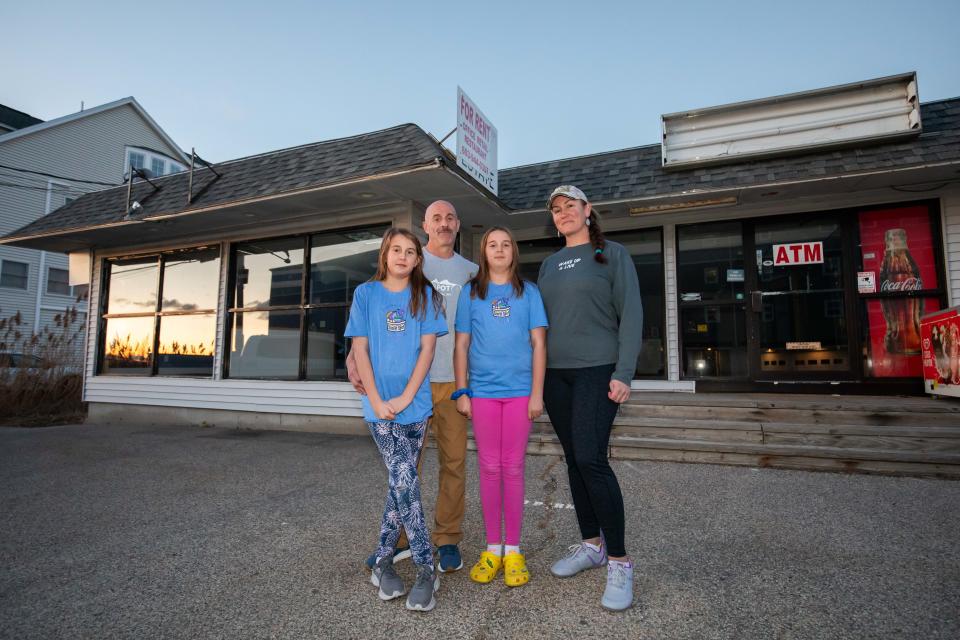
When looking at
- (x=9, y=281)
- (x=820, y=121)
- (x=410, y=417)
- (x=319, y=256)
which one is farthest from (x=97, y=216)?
(x=9, y=281)

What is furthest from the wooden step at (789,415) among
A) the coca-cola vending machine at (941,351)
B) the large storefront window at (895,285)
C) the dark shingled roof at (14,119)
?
the dark shingled roof at (14,119)

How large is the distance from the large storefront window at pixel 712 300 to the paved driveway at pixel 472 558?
3.01 metres

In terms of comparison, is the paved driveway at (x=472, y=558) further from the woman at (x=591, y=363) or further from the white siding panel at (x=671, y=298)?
the white siding panel at (x=671, y=298)

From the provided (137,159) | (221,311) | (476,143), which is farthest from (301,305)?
(137,159)

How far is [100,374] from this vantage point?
9406 mm

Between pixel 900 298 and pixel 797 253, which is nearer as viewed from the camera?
pixel 900 298

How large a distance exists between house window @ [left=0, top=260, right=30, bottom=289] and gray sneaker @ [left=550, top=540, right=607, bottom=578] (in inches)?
910

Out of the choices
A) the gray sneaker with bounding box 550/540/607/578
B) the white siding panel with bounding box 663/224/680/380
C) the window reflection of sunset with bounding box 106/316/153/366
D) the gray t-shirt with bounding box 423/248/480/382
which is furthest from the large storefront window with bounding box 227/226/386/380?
the gray sneaker with bounding box 550/540/607/578

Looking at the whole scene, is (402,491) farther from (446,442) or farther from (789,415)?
(789,415)

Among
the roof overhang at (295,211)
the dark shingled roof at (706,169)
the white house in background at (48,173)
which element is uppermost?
the white house in background at (48,173)

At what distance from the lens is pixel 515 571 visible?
7.89ft

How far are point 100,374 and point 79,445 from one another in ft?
11.2

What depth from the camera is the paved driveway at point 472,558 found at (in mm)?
2096

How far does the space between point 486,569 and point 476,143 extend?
529 cm
